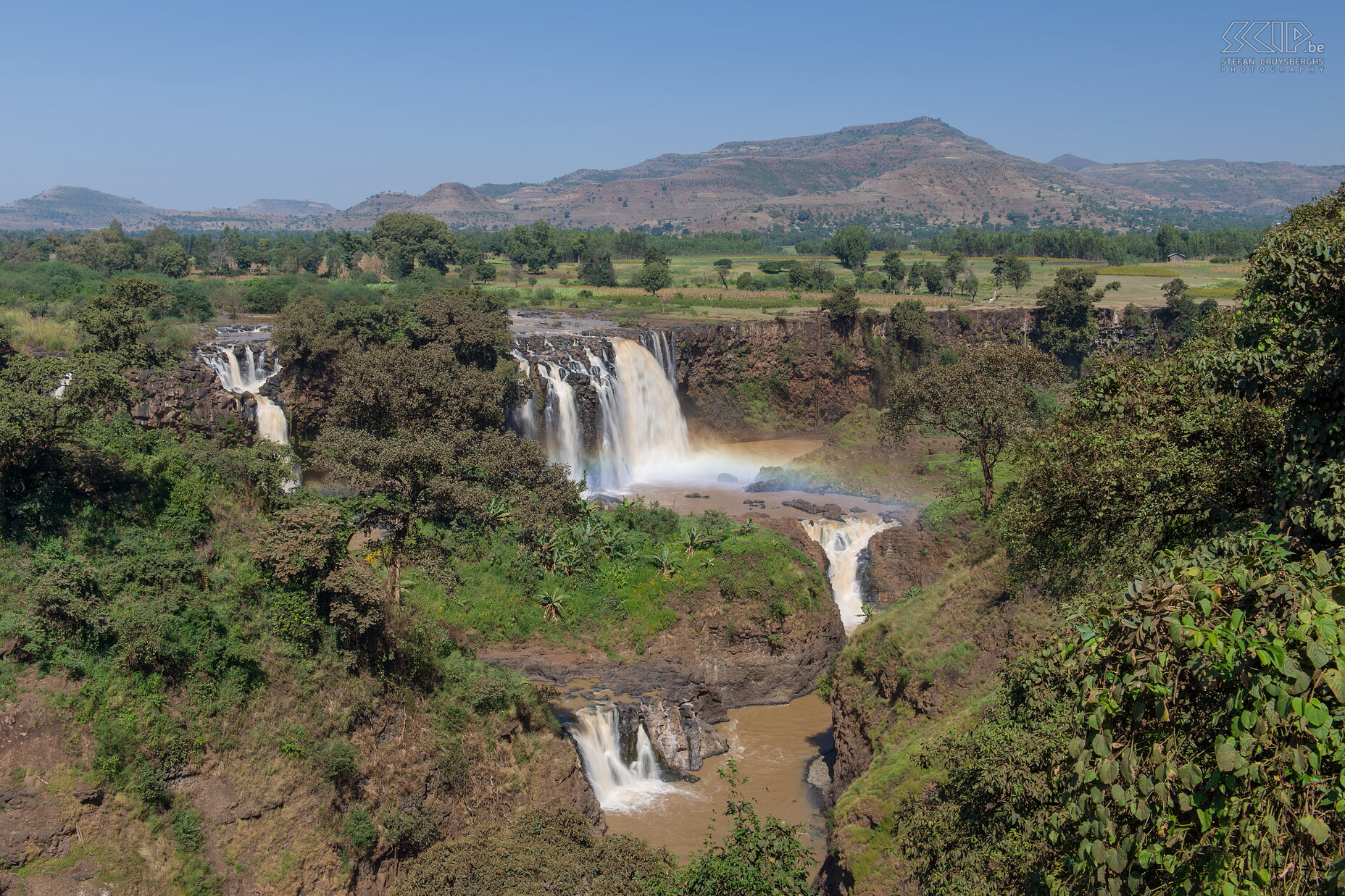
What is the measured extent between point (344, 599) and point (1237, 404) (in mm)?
16730

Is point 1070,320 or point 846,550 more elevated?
A: point 1070,320

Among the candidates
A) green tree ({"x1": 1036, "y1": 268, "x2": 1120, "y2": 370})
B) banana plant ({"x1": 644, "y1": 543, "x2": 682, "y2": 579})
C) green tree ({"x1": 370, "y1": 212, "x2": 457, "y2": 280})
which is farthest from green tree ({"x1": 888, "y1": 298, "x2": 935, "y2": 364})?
green tree ({"x1": 370, "y1": 212, "x2": 457, "y2": 280})

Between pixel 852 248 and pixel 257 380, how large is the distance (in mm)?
91363

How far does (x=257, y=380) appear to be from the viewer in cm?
3966

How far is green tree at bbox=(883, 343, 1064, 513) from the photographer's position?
2970 centimetres

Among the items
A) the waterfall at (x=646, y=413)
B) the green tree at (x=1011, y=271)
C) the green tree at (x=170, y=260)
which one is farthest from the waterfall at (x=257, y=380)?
the green tree at (x=1011, y=271)

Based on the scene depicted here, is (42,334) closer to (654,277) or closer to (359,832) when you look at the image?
(359,832)

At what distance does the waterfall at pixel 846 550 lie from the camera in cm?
3612

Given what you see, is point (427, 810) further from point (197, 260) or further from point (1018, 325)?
point (197, 260)

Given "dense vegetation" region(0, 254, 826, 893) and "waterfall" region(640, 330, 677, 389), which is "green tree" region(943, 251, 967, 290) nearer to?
"waterfall" region(640, 330, 677, 389)

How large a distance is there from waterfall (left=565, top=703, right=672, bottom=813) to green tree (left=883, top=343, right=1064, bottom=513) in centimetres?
1440

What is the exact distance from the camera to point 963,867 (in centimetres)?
1223

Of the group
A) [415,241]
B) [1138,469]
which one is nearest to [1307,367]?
[1138,469]

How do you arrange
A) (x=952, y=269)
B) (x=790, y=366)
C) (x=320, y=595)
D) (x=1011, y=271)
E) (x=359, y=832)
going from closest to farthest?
1. (x=359, y=832)
2. (x=320, y=595)
3. (x=790, y=366)
4. (x=1011, y=271)
5. (x=952, y=269)
